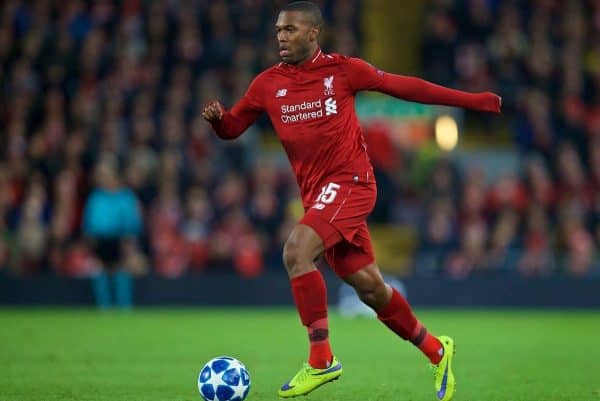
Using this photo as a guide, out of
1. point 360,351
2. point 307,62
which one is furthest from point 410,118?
point 307,62

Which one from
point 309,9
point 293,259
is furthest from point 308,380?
point 309,9

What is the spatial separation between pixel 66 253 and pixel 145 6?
5191 mm

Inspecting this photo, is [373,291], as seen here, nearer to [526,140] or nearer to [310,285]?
[310,285]

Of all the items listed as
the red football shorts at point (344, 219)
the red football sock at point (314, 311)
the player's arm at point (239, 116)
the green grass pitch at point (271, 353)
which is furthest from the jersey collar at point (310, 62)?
the green grass pitch at point (271, 353)

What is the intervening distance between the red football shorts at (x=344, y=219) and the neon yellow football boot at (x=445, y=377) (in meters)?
0.76

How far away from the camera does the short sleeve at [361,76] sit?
7.41 metres

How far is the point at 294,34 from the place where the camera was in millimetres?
7293

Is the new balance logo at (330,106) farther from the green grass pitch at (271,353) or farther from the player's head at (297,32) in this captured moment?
the green grass pitch at (271,353)

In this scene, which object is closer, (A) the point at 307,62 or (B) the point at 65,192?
(A) the point at 307,62

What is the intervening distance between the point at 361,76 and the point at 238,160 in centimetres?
1069

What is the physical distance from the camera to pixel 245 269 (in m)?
17.1

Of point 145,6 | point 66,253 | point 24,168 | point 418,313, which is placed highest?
point 145,6

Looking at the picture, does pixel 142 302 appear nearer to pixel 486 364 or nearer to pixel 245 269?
pixel 245 269

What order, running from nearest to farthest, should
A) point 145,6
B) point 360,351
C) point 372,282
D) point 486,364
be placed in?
point 372,282 < point 486,364 < point 360,351 < point 145,6
